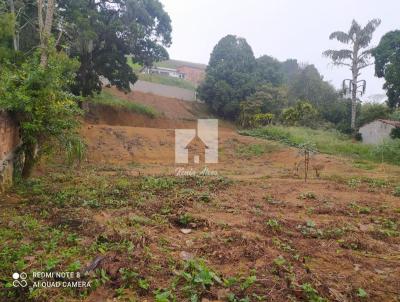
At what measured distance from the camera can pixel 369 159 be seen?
1512 centimetres

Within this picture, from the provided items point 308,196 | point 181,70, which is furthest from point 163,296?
point 181,70

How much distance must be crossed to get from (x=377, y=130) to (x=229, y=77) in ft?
34.5

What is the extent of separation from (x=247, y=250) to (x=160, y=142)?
11684 millimetres

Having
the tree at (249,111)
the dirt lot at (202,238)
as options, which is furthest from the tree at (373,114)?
the dirt lot at (202,238)

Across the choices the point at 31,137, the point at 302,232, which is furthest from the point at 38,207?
the point at 302,232

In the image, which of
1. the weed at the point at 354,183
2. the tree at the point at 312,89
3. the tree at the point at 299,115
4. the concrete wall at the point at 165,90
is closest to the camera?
the weed at the point at 354,183

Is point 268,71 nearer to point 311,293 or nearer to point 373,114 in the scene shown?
point 373,114

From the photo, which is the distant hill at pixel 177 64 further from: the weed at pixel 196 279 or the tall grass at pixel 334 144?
the weed at pixel 196 279

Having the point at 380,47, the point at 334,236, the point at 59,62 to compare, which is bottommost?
the point at 334,236

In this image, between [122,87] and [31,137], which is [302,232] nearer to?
[31,137]

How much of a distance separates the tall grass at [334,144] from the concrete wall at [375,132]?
112cm

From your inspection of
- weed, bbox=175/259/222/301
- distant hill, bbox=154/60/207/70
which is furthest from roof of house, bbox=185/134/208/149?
distant hill, bbox=154/60/207/70

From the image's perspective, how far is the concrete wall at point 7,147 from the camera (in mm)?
6246

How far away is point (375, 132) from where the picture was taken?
20578mm
